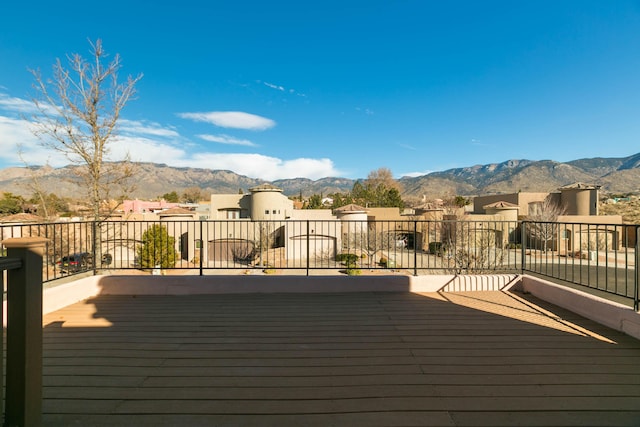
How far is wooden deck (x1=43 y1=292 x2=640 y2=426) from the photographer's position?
1.76 m

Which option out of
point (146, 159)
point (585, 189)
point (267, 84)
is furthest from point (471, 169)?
point (146, 159)

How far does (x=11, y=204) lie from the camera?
32.6 metres

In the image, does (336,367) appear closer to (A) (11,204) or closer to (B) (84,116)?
(B) (84,116)

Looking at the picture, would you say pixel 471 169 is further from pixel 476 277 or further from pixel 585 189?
pixel 476 277

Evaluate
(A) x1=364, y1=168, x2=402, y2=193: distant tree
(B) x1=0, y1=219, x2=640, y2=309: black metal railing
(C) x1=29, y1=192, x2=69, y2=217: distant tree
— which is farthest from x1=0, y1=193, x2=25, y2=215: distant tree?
(A) x1=364, y1=168, x2=402, y2=193: distant tree

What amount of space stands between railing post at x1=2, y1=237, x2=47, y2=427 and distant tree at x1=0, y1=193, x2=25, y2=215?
130 ft

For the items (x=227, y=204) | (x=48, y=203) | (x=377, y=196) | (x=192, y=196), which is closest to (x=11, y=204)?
(x=227, y=204)

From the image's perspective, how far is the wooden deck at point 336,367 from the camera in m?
1.76

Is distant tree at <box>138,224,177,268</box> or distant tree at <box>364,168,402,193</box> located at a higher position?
distant tree at <box>364,168,402,193</box>

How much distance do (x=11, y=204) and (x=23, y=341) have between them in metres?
45.1

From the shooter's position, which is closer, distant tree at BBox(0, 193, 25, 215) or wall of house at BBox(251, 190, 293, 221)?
distant tree at BBox(0, 193, 25, 215)

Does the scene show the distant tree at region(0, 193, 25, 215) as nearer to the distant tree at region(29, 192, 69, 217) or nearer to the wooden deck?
the distant tree at region(29, 192, 69, 217)

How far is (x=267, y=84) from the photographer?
2520 cm

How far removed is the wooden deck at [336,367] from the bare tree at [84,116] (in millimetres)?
6461
